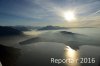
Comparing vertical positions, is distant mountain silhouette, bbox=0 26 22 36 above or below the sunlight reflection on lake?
above

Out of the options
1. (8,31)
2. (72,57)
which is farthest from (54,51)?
(8,31)

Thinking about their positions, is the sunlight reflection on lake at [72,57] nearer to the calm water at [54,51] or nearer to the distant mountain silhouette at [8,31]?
the calm water at [54,51]

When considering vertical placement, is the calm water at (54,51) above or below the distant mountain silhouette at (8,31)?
below

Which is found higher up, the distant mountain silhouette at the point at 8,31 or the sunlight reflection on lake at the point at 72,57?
the distant mountain silhouette at the point at 8,31

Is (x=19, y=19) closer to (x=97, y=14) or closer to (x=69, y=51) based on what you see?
(x=69, y=51)

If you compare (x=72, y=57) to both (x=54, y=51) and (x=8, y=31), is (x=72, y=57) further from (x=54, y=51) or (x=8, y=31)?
(x=8, y=31)

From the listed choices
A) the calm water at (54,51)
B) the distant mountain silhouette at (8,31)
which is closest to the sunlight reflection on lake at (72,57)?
the calm water at (54,51)

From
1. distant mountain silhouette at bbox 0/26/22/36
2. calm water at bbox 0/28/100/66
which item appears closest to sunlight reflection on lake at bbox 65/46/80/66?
calm water at bbox 0/28/100/66

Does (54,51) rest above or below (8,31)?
below

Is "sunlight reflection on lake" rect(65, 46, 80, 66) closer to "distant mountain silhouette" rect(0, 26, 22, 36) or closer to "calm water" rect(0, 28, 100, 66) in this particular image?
"calm water" rect(0, 28, 100, 66)
